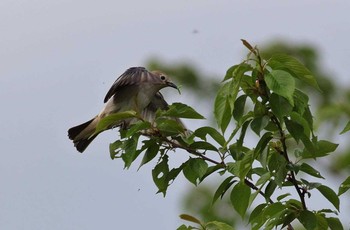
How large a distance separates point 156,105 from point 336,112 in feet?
4.37

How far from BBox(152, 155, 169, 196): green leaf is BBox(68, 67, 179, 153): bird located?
2.47 metres

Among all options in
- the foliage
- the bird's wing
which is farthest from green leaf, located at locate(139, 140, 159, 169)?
the bird's wing

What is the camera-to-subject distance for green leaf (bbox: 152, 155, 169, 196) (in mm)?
4539

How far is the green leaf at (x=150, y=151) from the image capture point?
446 cm

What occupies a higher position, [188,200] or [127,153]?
[127,153]

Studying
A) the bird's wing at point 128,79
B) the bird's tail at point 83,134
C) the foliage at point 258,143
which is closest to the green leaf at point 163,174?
the foliage at point 258,143

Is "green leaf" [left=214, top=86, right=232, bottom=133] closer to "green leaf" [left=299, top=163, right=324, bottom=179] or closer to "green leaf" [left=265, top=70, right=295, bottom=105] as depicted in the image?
"green leaf" [left=265, top=70, right=295, bottom=105]

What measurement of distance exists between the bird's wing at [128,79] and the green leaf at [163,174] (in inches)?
96.3

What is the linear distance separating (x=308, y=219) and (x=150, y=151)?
74cm

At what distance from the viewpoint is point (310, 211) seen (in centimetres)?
431

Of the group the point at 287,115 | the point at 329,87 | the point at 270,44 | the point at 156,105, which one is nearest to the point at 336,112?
the point at 156,105

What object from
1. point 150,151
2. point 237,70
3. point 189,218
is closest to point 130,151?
point 150,151

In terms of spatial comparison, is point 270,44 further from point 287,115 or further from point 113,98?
point 287,115

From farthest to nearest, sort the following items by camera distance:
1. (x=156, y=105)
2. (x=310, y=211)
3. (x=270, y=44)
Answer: (x=270, y=44) < (x=156, y=105) < (x=310, y=211)
